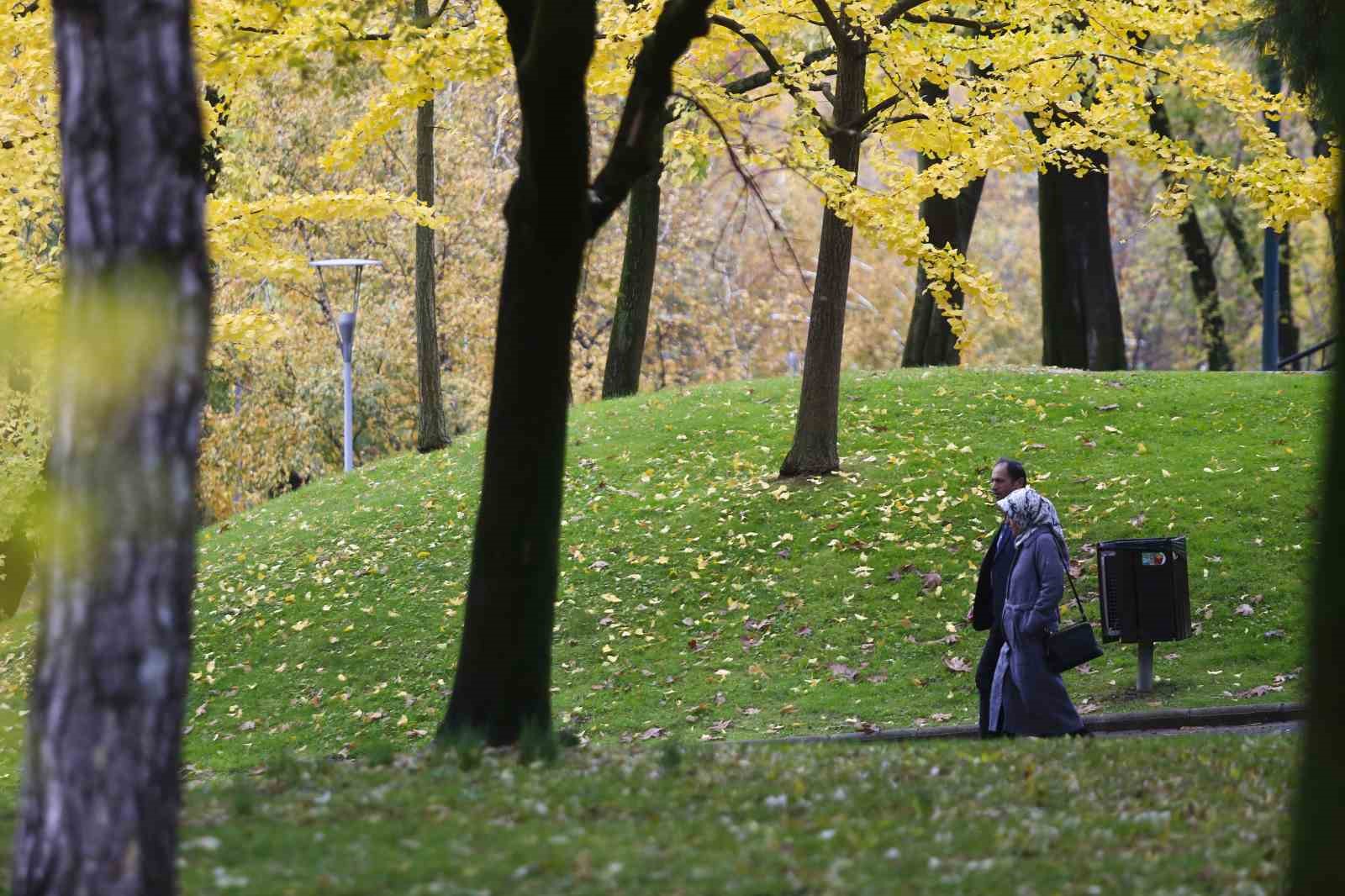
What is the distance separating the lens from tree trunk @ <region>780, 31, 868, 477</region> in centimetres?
1609

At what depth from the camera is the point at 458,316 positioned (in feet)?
112

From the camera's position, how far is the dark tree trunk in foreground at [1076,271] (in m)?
22.9

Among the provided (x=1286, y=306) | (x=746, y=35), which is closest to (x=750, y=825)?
(x=746, y=35)

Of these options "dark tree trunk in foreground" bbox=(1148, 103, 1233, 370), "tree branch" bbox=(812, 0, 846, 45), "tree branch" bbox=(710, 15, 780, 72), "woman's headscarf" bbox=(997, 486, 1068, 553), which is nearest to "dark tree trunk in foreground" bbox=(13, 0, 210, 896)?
"woman's headscarf" bbox=(997, 486, 1068, 553)

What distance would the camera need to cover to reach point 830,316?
54.2ft

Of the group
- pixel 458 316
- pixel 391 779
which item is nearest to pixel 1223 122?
pixel 458 316

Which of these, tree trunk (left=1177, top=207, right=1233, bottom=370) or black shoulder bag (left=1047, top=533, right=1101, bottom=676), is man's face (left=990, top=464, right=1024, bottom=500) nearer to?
black shoulder bag (left=1047, top=533, right=1101, bottom=676)

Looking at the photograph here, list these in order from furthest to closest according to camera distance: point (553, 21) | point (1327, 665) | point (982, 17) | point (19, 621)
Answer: point (19, 621) → point (982, 17) → point (553, 21) → point (1327, 665)

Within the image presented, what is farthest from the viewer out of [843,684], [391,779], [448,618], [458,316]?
[458,316]

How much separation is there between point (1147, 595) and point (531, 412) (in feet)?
20.0

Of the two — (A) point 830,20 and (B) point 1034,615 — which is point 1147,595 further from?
(A) point 830,20

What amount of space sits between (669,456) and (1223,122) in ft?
71.6

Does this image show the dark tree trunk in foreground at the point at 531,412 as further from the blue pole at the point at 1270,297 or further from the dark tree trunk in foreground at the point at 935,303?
the blue pole at the point at 1270,297

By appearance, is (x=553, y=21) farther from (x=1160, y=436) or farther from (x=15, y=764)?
(x=1160, y=436)
